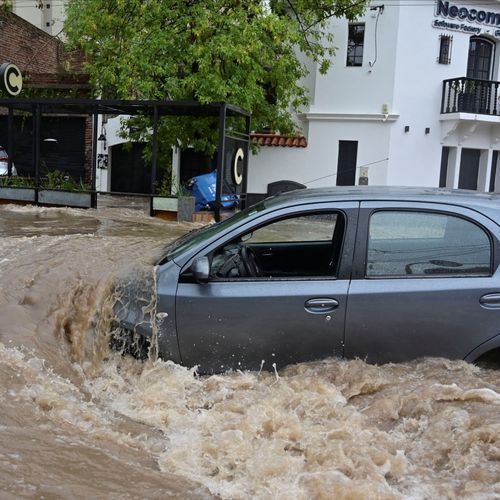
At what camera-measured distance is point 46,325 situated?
4.27m

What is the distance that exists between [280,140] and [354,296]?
16271 mm

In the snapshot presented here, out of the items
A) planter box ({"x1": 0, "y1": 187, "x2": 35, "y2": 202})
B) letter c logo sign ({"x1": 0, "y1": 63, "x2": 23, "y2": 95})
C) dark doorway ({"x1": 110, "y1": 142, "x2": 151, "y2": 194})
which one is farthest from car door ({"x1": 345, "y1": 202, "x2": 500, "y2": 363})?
dark doorway ({"x1": 110, "y1": 142, "x2": 151, "y2": 194})

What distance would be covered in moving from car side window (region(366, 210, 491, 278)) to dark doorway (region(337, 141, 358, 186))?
51.8ft

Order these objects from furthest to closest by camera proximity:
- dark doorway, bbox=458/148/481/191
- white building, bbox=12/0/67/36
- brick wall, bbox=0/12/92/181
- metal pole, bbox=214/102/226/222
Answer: white building, bbox=12/0/67/36 < brick wall, bbox=0/12/92/181 < dark doorway, bbox=458/148/481/191 < metal pole, bbox=214/102/226/222

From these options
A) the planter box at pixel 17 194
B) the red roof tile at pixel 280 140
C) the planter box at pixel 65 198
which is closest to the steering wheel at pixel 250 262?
the planter box at pixel 65 198

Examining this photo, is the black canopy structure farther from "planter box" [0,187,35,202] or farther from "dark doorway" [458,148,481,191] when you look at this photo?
"dark doorway" [458,148,481,191]

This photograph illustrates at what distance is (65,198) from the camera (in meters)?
13.4

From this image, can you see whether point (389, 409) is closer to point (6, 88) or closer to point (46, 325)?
point (46, 325)

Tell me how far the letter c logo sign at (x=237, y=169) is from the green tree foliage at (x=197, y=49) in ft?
3.92

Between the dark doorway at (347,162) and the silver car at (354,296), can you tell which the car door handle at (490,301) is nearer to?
the silver car at (354,296)

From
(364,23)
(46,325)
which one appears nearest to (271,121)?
(364,23)

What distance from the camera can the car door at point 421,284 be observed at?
148 inches

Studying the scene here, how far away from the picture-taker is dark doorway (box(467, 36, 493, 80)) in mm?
20156

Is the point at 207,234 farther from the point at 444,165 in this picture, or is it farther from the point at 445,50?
the point at 445,50
